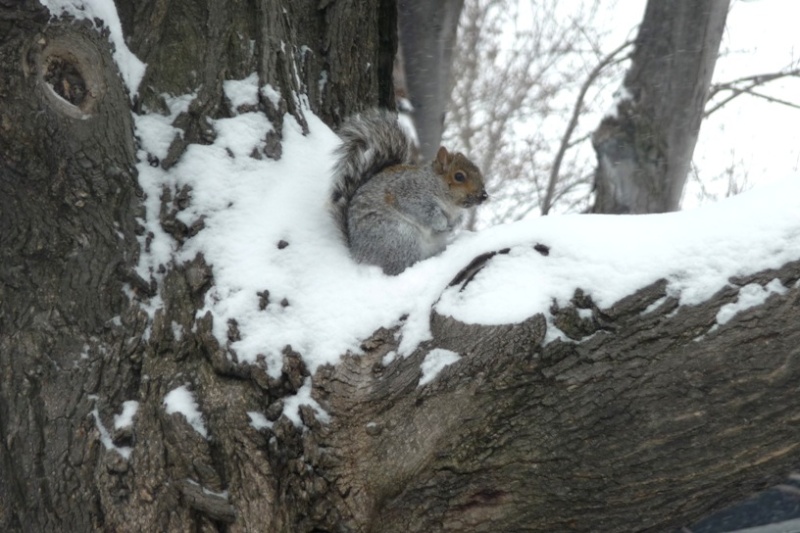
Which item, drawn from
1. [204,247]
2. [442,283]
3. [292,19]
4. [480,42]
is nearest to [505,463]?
[442,283]

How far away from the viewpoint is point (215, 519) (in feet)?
5.50

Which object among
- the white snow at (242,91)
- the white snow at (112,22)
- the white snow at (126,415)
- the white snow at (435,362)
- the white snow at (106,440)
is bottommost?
the white snow at (106,440)

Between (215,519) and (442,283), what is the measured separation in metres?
0.68

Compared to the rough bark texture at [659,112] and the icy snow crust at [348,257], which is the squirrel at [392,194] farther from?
the rough bark texture at [659,112]

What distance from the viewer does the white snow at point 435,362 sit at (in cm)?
162

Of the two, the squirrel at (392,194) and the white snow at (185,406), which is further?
the squirrel at (392,194)

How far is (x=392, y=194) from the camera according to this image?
247 cm

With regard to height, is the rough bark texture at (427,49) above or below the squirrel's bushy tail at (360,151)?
above

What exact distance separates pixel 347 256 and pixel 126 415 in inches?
25.8

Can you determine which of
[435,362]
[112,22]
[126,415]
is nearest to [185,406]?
[126,415]

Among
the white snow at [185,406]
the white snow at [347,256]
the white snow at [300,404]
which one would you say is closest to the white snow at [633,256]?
the white snow at [347,256]

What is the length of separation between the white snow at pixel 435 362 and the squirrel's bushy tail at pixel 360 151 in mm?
670

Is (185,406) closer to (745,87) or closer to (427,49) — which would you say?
(427,49)

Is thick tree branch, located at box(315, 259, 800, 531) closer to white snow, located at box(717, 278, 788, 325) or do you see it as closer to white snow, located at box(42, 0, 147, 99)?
white snow, located at box(717, 278, 788, 325)
